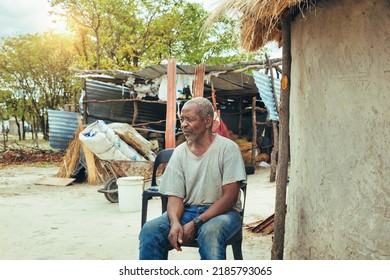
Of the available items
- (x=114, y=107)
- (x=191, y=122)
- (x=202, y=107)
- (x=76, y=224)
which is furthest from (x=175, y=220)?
(x=114, y=107)

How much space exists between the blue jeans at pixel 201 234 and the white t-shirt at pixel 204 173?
10cm

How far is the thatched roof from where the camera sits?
244 cm

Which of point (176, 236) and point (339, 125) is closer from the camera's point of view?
point (176, 236)

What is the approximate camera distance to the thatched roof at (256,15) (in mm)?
2441

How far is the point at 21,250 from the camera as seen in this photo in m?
3.76

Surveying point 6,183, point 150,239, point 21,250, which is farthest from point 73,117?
point 150,239

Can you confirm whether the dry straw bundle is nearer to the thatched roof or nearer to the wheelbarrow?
the wheelbarrow

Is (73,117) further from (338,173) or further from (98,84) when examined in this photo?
(338,173)

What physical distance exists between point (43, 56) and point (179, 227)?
55.1 ft

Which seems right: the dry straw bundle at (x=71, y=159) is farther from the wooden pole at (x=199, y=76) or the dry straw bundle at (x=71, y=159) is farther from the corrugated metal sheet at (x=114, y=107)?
the wooden pole at (x=199, y=76)

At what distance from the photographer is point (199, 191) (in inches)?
96.3

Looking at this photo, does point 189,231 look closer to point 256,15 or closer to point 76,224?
point 256,15

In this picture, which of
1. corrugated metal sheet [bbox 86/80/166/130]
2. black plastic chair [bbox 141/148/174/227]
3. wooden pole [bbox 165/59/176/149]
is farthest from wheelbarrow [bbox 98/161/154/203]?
corrugated metal sheet [bbox 86/80/166/130]

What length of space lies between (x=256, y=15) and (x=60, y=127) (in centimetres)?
1001
